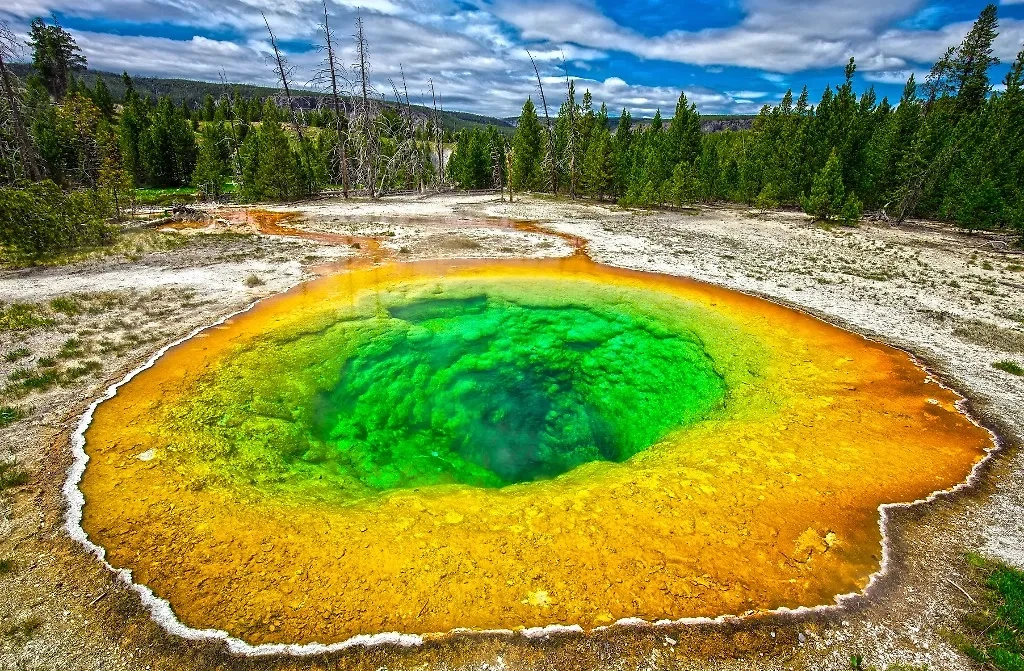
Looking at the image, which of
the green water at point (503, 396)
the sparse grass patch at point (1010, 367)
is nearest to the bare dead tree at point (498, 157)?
the green water at point (503, 396)

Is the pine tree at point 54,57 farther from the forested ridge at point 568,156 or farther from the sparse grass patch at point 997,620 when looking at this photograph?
the sparse grass patch at point 997,620

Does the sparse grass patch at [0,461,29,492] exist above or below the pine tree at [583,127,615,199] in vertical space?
below

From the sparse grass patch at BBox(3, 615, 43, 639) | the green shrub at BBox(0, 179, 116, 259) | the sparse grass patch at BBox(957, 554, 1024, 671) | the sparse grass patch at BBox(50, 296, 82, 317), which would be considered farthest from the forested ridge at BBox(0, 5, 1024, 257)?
the sparse grass patch at BBox(957, 554, 1024, 671)

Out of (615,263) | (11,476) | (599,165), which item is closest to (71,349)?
(11,476)

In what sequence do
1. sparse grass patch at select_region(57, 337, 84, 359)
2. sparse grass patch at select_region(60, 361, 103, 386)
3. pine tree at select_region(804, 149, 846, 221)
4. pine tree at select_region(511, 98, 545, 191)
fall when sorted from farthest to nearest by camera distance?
pine tree at select_region(511, 98, 545, 191)
pine tree at select_region(804, 149, 846, 221)
sparse grass patch at select_region(57, 337, 84, 359)
sparse grass patch at select_region(60, 361, 103, 386)

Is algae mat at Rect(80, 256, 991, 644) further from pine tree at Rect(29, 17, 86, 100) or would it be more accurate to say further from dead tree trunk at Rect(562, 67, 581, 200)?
pine tree at Rect(29, 17, 86, 100)

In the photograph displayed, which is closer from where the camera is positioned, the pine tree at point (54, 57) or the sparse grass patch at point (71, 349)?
the sparse grass patch at point (71, 349)
